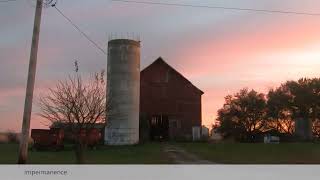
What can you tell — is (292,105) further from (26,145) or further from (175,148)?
(26,145)

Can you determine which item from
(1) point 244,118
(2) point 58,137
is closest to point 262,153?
(1) point 244,118

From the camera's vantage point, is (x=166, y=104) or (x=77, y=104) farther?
(x=77, y=104)

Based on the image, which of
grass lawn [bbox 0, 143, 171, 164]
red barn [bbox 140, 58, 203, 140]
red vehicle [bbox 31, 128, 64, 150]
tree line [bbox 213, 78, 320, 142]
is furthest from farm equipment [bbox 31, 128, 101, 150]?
tree line [bbox 213, 78, 320, 142]

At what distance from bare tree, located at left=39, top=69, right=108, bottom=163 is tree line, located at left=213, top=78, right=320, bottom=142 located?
5.20 ft

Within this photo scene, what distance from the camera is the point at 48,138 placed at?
874cm

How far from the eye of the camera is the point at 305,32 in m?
8.26

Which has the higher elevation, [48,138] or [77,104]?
[77,104]

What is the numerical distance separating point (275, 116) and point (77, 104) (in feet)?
8.68

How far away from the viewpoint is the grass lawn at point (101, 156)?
27.0 ft

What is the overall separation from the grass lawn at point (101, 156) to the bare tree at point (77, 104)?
0.13 m

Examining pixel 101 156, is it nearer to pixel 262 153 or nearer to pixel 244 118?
pixel 244 118

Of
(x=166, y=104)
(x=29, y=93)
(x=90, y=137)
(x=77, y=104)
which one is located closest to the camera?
(x=29, y=93)
